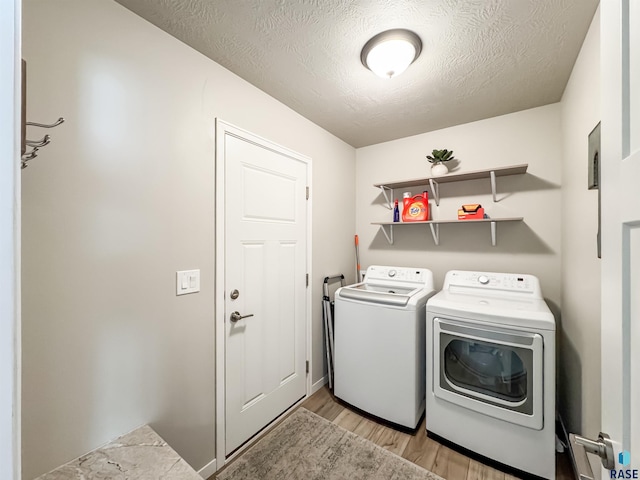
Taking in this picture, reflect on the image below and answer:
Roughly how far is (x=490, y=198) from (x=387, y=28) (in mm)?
1653

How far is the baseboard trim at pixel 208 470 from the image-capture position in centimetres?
152

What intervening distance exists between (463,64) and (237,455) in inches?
111

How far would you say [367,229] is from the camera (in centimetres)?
296

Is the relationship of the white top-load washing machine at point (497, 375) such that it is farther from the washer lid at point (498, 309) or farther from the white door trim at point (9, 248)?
the white door trim at point (9, 248)

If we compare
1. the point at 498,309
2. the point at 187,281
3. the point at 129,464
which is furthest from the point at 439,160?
the point at 129,464

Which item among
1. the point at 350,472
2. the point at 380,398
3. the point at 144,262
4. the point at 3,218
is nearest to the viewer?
the point at 3,218

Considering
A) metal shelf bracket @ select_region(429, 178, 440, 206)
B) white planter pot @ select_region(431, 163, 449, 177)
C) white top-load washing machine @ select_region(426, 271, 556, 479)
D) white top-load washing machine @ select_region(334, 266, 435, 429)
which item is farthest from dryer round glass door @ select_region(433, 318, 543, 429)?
white planter pot @ select_region(431, 163, 449, 177)

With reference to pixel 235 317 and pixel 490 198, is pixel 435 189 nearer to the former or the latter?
pixel 490 198

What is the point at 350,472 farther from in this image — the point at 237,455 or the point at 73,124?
the point at 73,124

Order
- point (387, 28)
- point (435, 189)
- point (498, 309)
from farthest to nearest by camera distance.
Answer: point (435, 189)
point (498, 309)
point (387, 28)

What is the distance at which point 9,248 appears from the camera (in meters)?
0.40

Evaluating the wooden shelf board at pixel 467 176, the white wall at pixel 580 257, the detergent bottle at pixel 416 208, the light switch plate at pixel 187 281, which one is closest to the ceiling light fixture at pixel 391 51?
the white wall at pixel 580 257

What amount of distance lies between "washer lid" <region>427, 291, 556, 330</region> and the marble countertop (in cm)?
159

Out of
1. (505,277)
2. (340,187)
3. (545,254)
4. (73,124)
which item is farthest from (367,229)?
(73,124)
